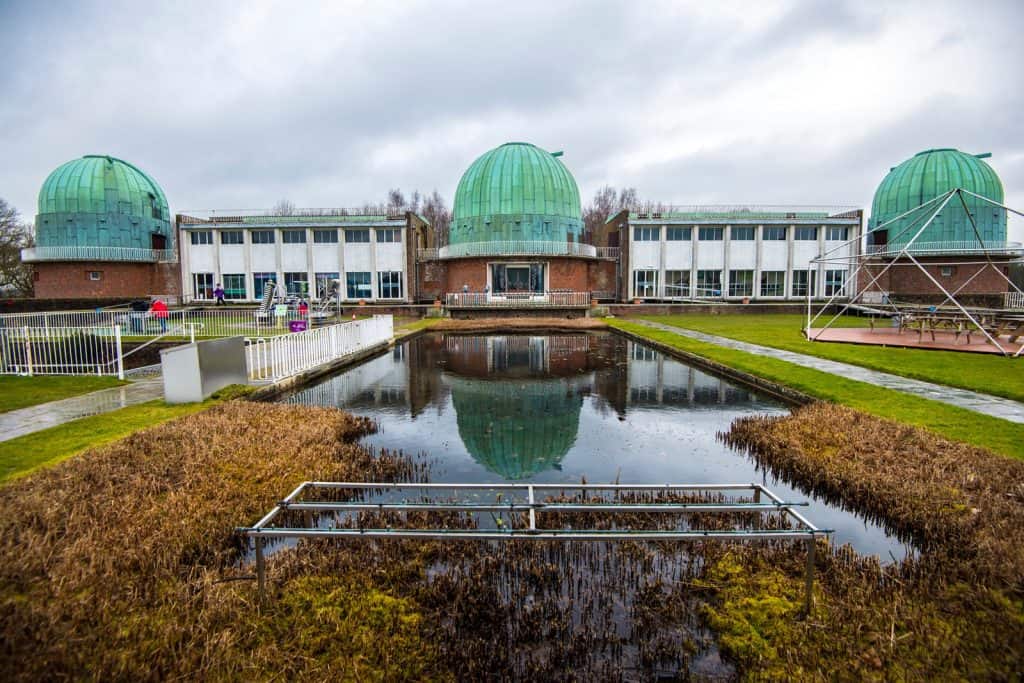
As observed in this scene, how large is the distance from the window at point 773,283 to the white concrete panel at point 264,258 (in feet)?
128

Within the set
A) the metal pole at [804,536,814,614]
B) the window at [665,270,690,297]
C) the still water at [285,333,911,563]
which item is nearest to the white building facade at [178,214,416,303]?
the window at [665,270,690,297]

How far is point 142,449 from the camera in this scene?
21.7 ft

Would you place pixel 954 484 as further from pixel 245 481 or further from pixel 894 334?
pixel 894 334

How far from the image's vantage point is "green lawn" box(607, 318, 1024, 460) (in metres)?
7.26

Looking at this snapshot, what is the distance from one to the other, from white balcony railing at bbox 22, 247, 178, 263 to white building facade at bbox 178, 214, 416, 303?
3332 millimetres

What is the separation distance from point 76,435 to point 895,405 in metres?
12.9

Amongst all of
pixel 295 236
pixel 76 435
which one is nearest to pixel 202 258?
pixel 295 236

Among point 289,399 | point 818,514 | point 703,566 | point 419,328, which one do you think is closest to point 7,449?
point 289,399

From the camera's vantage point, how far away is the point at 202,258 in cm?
4241

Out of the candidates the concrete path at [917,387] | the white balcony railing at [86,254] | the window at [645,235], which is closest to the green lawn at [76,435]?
the concrete path at [917,387]

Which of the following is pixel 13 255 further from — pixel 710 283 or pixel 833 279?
pixel 833 279

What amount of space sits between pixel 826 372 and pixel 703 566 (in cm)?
975

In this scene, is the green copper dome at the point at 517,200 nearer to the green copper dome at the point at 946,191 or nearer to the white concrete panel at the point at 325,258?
the white concrete panel at the point at 325,258

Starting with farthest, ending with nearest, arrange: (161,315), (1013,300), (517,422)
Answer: (1013,300)
(161,315)
(517,422)
